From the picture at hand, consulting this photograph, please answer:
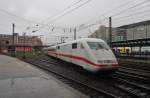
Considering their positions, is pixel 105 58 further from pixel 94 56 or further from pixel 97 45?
pixel 97 45

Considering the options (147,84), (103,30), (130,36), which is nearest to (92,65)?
(147,84)

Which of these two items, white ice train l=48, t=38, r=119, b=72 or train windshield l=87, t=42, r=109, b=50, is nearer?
white ice train l=48, t=38, r=119, b=72

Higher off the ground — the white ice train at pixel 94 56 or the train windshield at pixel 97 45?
the train windshield at pixel 97 45

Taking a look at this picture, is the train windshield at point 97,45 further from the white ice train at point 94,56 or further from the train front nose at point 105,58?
the train front nose at point 105,58

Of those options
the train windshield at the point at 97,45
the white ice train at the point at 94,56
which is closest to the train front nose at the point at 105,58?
the white ice train at the point at 94,56

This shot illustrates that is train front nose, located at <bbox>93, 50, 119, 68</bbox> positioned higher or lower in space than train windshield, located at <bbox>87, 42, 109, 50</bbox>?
lower

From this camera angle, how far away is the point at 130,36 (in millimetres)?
53875

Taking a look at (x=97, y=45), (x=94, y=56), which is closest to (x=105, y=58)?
(x=94, y=56)

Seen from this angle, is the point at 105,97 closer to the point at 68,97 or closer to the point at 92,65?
the point at 68,97

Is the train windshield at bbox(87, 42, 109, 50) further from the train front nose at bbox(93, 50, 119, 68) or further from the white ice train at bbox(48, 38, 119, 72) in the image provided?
the train front nose at bbox(93, 50, 119, 68)

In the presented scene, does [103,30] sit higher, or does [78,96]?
[103,30]

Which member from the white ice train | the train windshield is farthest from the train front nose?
the train windshield

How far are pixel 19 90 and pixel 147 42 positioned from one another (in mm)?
21144

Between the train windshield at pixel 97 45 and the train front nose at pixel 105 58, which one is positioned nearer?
the train front nose at pixel 105 58
